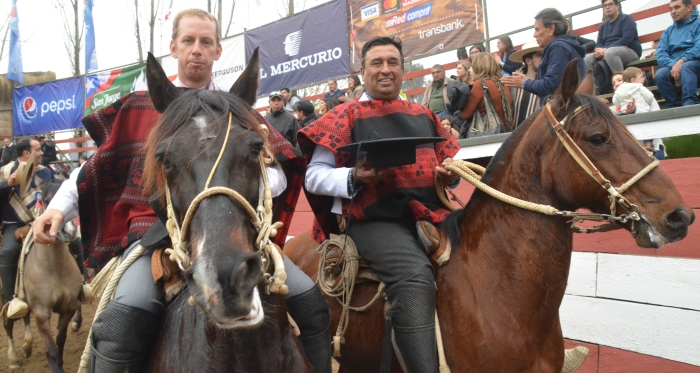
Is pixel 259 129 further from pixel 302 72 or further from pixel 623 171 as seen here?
pixel 302 72

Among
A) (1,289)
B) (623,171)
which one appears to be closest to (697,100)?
(623,171)

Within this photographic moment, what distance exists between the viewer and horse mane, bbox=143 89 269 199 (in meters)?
1.76

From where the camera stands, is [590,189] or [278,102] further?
[278,102]

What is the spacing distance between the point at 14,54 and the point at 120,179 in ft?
68.9

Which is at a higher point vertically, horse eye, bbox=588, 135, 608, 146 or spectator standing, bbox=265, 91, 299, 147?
spectator standing, bbox=265, 91, 299, 147

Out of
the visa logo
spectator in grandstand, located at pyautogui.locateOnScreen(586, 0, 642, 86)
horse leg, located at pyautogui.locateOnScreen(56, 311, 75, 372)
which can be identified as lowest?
horse leg, located at pyautogui.locateOnScreen(56, 311, 75, 372)

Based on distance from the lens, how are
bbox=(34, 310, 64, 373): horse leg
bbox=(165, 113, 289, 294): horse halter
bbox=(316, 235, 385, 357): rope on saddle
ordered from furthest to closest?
1. bbox=(34, 310, 64, 373): horse leg
2. bbox=(316, 235, 385, 357): rope on saddle
3. bbox=(165, 113, 289, 294): horse halter

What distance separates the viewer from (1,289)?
21.4 feet

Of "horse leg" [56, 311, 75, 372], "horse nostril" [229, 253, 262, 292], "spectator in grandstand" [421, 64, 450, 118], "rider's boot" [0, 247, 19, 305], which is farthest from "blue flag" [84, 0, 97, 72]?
"horse nostril" [229, 253, 262, 292]

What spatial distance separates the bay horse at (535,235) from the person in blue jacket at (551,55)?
5.58 ft

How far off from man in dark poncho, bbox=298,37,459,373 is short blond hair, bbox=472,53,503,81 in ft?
9.43

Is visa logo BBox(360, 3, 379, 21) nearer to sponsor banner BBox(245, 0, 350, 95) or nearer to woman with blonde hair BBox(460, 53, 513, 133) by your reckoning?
sponsor banner BBox(245, 0, 350, 95)

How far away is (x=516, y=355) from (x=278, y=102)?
19.7ft

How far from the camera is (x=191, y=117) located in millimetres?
1767
